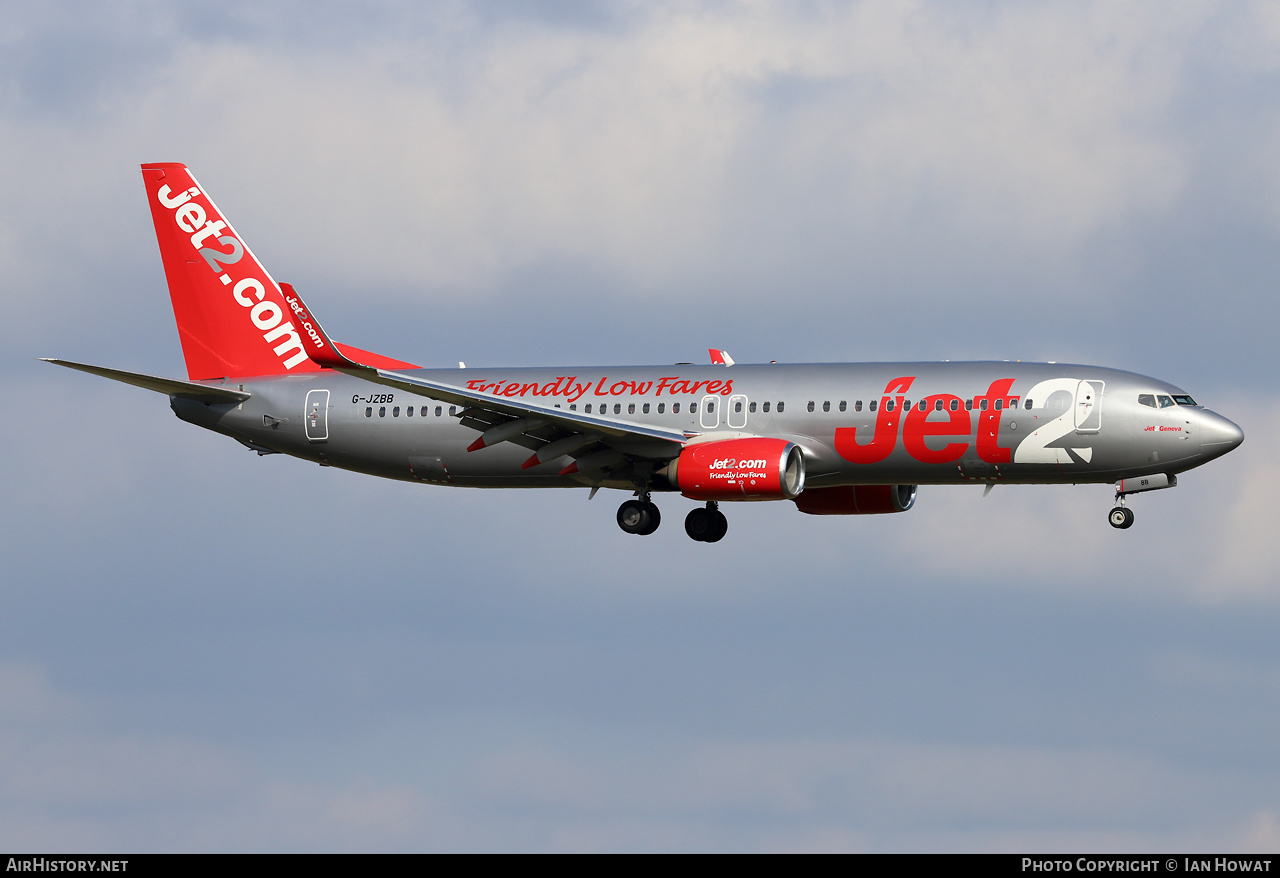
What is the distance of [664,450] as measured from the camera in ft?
170

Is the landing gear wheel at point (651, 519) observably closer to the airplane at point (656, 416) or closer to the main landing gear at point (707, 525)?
the airplane at point (656, 416)

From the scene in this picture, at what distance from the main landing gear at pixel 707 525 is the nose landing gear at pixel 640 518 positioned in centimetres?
204

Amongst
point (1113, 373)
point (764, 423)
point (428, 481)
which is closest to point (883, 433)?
point (764, 423)

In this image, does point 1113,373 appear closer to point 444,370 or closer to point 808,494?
point 808,494

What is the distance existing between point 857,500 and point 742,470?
8.79 m

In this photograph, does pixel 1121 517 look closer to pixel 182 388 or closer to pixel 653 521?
pixel 653 521

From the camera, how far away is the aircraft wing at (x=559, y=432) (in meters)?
50.2

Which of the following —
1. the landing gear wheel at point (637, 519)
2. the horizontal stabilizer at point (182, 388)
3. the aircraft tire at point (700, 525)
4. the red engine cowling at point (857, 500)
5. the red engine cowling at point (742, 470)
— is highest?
the horizontal stabilizer at point (182, 388)

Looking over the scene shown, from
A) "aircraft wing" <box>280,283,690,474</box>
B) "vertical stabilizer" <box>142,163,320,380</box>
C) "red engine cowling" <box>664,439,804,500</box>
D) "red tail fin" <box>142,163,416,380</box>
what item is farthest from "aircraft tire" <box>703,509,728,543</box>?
"vertical stabilizer" <box>142,163,320,380</box>

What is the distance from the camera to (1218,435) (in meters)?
47.9

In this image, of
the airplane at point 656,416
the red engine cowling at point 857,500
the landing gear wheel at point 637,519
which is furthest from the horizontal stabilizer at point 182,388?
the red engine cowling at point 857,500

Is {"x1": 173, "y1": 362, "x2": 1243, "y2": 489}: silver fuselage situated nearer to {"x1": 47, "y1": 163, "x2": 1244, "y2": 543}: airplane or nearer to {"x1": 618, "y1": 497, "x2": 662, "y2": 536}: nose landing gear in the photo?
{"x1": 47, "y1": 163, "x2": 1244, "y2": 543}: airplane

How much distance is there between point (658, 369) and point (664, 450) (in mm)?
3845

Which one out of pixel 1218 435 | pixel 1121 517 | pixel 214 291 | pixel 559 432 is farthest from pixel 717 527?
pixel 214 291
